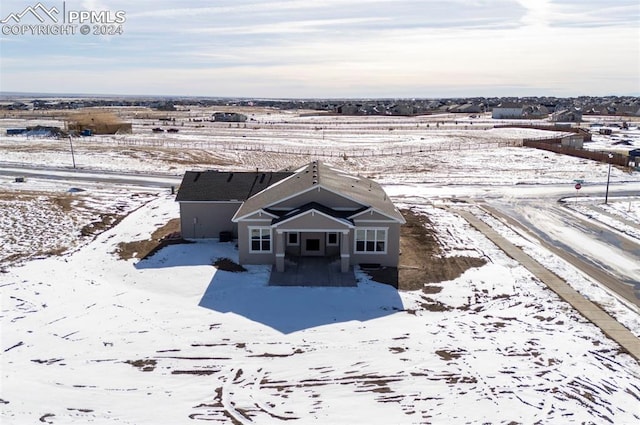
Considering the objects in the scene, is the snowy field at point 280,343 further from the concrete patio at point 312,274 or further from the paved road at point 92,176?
the paved road at point 92,176

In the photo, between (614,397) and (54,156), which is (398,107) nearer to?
(54,156)

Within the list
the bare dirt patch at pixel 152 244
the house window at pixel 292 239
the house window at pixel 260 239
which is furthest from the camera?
the bare dirt patch at pixel 152 244

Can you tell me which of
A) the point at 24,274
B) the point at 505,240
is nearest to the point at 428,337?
the point at 505,240

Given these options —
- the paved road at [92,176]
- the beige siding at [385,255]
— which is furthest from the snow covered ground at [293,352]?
the paved road at [92,176]

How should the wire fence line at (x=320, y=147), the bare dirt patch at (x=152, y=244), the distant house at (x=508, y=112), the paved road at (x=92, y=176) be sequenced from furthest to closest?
the distant house at (x=508, y=112) < the wire fence line at (x=320, y=147) < the paved road at (x=92, y=176) < the bare dirt patch at (x=152, y=244)

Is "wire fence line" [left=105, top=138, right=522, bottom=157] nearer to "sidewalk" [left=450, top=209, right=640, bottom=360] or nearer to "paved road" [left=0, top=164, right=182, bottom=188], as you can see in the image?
"paved road" [left=0, top=164, right=182, bottom=188]

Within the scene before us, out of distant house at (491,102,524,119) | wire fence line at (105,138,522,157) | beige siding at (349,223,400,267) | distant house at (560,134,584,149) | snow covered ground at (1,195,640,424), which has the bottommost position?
snow covered ground at (1,195,640,424)

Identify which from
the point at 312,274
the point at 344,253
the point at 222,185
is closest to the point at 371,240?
the point at 344,253

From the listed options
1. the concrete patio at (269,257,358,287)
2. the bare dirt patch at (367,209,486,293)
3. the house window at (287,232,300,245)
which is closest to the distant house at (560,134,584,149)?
the bare dirt patch at (367,209,486,293)
